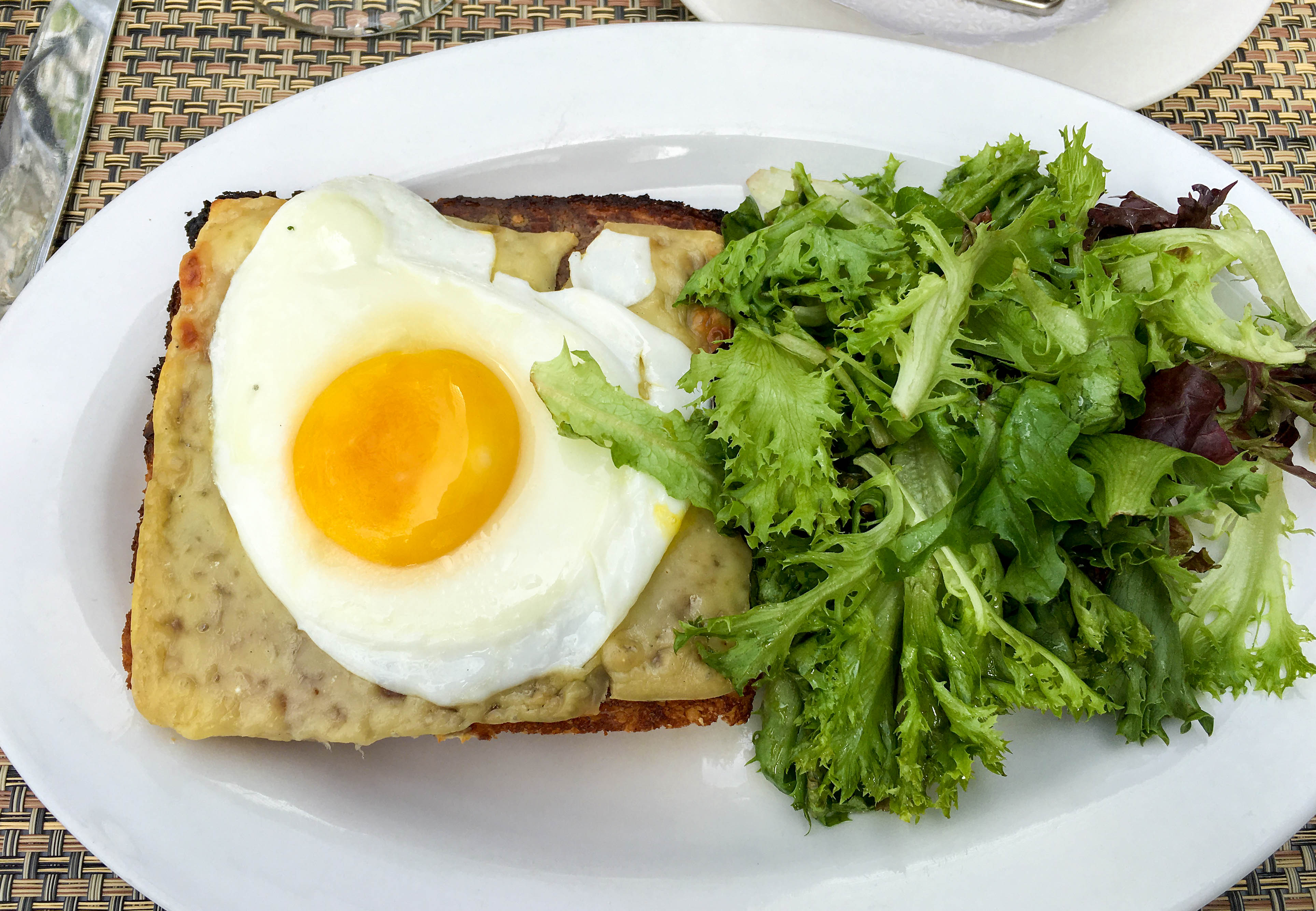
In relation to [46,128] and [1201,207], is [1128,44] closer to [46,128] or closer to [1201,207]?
[1201,207]

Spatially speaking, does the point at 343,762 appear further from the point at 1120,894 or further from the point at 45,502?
the point at 1120,894

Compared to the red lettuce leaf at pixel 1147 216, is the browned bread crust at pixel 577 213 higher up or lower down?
lower down

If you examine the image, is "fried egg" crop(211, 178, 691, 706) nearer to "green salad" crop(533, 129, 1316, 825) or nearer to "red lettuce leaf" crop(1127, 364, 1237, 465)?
"green salad" crop(533, 129, 1316, 825)

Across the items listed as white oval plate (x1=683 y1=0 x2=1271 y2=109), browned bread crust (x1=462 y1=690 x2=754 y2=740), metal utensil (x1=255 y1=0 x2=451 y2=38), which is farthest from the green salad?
metal utensil (x1=255 y1=0 x2=451 y2=38)

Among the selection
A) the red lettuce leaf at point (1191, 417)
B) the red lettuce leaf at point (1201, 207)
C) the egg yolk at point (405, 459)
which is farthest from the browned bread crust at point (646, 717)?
the red lettuce leaf at point (1201, 207)

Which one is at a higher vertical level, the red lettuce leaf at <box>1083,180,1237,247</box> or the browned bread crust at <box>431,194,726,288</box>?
the red lettuce leaf at <box>1083,180,1237,247</box>

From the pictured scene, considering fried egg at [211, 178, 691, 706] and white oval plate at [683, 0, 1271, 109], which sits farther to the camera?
white oval plate at [683, 0, 1271, 109]

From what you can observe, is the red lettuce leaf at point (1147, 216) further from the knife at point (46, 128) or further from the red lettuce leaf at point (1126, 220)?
the knife at point (46, 128)
